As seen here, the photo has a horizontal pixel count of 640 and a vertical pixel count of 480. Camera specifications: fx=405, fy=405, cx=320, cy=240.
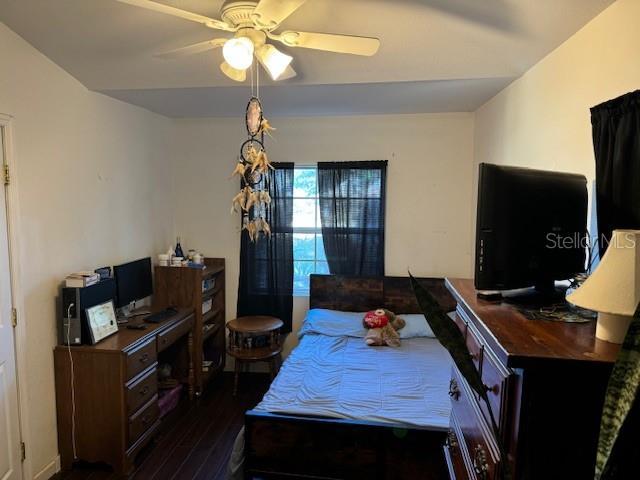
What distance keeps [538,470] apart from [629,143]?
1191 millimetres

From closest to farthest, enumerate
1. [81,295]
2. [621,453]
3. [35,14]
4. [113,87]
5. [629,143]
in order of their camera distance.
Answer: [621,453], [629,143], [35,14], [81,295], [113,87]

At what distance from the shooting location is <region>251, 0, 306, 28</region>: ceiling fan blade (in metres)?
1.36

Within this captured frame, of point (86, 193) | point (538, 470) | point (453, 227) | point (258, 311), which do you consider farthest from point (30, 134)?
point (453, 227)

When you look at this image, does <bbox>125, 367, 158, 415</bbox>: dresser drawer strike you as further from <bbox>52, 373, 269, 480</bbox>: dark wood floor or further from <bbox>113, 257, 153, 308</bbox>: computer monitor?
<bbox>113, 257, 153, 308</bbox>: computer monitor

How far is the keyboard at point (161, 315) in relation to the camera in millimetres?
2979

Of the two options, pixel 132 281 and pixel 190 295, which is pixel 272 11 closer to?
pixel 132 281

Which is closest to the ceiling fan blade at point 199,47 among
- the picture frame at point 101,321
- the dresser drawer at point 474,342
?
the dresser drawer at point 474,342

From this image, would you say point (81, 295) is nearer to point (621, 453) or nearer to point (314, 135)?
point (314, 135)

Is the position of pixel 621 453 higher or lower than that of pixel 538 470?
Result: higher

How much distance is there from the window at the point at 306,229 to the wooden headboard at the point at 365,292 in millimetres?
172

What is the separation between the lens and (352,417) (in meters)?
2.12

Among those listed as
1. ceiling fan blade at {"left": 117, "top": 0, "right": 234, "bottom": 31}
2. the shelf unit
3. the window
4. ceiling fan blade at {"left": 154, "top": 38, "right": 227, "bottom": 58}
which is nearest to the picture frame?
the shelf unit

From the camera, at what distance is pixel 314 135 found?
12.6ft

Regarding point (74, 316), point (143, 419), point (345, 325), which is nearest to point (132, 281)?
point (74, 316)
